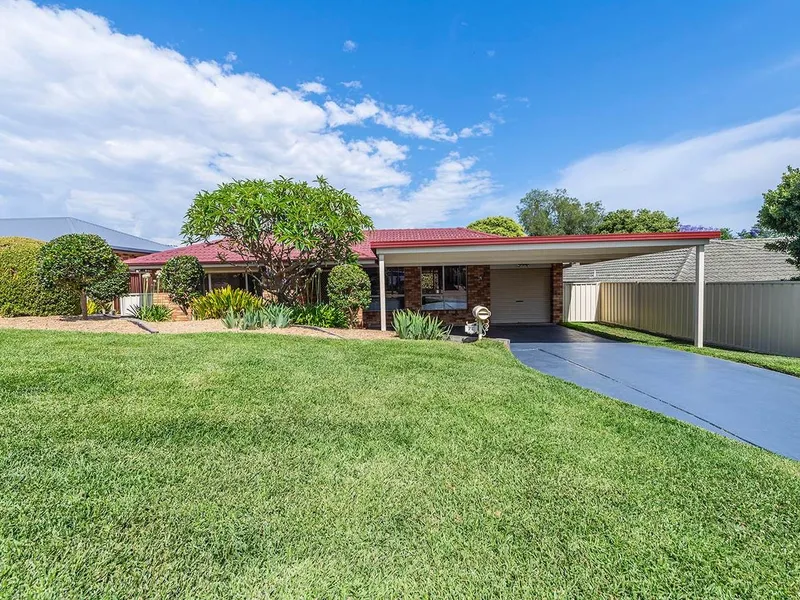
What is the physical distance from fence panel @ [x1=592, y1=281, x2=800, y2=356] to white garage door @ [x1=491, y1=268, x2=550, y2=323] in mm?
3248

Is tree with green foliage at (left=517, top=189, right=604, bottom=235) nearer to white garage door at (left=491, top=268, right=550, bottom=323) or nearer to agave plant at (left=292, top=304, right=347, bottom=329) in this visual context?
white garage door at (left=491, top=268, right=550, bottom=323)

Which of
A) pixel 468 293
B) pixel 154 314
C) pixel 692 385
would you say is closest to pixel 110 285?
pixel 154 314

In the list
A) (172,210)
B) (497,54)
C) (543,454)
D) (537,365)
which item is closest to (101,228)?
(172,210)

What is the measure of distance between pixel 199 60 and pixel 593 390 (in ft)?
40.7

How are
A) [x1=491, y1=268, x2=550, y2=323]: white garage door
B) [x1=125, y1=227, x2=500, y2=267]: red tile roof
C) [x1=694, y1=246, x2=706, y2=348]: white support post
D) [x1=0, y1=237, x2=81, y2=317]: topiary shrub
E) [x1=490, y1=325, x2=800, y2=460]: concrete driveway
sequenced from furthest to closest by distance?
1. [x1=491, y1=268, x2=550, y2=323]: white garage door
2. [x1=125, y1=227, x2=500, y2=267]: red tile roof
3. [x1=0, y1=237, x2=81, y2=317]: topiary shrub
4. [x1=694, y1=246, x2=706, y2=348]: white support post
5. [x1=490, y1=325, x2=800, y2=460]: concrete driveway

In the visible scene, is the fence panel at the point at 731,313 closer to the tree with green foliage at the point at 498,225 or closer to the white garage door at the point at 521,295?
the white garage door at the point at 521,295

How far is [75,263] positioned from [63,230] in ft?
78.7

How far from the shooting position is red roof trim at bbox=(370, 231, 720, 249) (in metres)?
9.69

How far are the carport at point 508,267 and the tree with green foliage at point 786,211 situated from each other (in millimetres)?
2376

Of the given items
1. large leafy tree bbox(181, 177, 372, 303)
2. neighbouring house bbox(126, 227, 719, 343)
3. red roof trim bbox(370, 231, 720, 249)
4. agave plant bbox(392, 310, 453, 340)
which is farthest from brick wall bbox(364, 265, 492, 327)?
agave plant bbox(392, 310, 453, 340)

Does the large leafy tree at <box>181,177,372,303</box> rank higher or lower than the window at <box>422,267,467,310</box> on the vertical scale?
higher

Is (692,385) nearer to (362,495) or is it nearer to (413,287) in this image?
(362,495)

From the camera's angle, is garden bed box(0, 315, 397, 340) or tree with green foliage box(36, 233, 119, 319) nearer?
garden bed box(0, 315, 397, 340)

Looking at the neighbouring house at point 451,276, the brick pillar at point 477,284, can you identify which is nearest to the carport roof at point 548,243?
the neighbouring house at point 451,276
